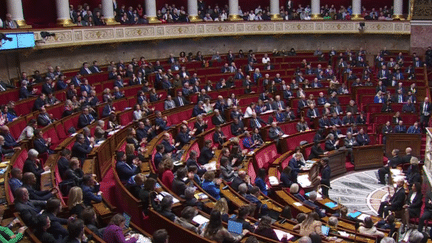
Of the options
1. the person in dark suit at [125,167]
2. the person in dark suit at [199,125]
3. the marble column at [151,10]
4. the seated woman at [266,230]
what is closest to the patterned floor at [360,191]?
the person in dark suit at [199,125]

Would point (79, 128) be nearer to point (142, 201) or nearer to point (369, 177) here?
point (142, 201)

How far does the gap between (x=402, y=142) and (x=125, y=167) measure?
909 centimetres

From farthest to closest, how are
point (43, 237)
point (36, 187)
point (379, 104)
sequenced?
point (379, 104) → point (36, 187) → point (43, 237)

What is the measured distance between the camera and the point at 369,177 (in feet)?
44.1

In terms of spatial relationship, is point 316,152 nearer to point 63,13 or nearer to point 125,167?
point 125,167

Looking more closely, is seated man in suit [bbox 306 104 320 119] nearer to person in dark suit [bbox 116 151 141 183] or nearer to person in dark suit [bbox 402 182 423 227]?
person in dark suit [bbox 402 182 423 227]

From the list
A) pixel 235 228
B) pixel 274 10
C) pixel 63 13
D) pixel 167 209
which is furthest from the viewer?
pixel 274 10

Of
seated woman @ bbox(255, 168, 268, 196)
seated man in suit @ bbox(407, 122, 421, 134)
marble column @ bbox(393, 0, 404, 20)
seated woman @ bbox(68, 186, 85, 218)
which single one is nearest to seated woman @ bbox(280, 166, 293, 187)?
seated woman @ bbox(255, 168, 268, 196)

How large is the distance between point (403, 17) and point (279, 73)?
26.3ft

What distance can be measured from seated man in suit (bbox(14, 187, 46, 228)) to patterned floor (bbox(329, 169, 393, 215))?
667 cm

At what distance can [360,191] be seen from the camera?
12391 millimetres

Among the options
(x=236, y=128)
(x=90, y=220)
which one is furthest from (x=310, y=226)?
(x=236, y=128)

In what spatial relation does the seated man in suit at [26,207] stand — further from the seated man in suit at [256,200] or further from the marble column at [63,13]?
the marble column at [63,13]

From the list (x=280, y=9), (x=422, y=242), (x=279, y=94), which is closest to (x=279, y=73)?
(x=279, y=94)
